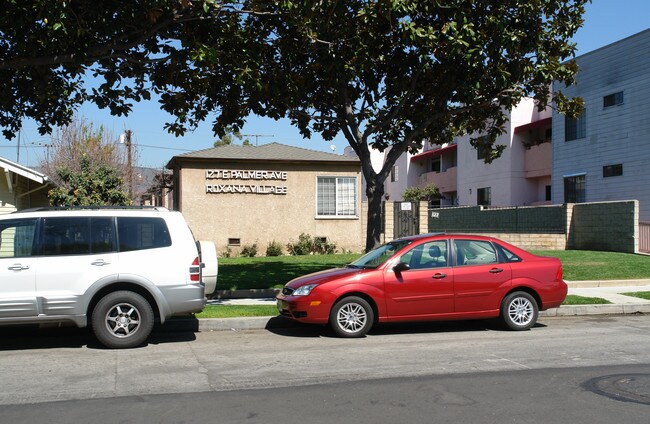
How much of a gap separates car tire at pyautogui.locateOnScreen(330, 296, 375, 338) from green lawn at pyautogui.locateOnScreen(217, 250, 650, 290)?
5039mm

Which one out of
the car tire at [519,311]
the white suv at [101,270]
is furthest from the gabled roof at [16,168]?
the car tire at [519,311]

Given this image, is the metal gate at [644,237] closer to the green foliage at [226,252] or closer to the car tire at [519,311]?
the green foliage at [226,252]

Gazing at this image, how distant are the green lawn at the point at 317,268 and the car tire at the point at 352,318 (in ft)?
16.5

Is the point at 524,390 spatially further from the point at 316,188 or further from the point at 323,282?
the point at 316,188

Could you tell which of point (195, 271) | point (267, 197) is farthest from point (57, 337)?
point (267, 197)

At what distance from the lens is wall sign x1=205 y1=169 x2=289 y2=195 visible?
23016mm

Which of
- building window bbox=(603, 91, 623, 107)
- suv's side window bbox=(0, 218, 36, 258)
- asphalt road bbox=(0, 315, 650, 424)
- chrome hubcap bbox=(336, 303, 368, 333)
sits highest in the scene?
building window bbox=(603, 91, 623, 107)

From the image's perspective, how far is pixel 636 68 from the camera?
28.2 meters

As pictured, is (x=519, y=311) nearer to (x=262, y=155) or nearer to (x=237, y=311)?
(x=237, y=311)

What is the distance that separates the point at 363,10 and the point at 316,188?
40.6 ft

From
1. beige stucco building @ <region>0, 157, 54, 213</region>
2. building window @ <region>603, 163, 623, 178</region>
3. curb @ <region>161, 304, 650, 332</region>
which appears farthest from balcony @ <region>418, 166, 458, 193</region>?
curb @ <region>161, 304, 650, 332</region>

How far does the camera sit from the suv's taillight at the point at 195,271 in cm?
891

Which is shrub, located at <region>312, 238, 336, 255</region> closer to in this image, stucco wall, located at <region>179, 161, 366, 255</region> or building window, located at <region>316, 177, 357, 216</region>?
stucco wall, located at <region>179, 161, 366, 255</region>

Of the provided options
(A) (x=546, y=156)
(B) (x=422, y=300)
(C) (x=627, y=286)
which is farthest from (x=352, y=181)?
(A) (x=546, y=156)
